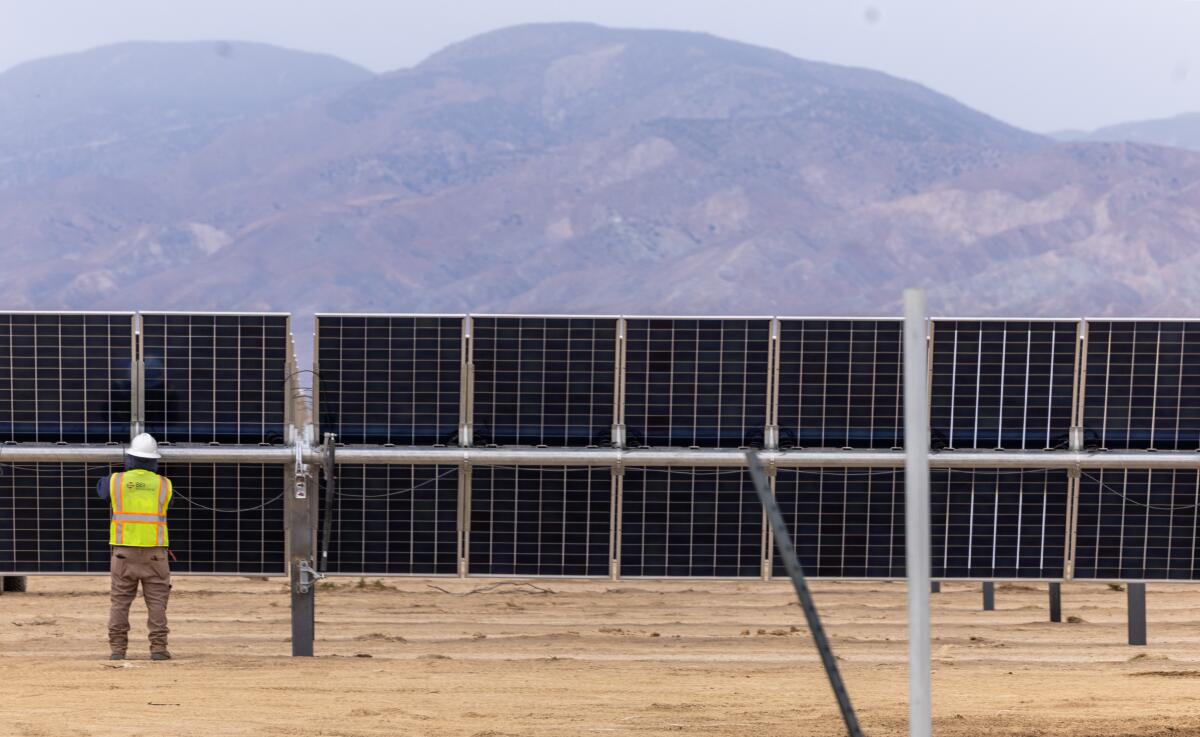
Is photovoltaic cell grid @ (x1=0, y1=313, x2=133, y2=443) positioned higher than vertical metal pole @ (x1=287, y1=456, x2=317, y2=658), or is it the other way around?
photovoltaic cell grid @ (x1=0, y1=313, x2=133, y2=443)

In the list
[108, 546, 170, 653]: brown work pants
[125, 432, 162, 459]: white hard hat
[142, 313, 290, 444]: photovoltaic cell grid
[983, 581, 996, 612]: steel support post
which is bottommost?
[983, 581, 996, 612]: steel support post

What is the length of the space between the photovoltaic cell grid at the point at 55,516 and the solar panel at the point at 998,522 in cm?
803

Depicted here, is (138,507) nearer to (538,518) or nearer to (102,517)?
(102,517)

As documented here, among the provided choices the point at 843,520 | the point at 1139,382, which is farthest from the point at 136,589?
the point at 1139,382

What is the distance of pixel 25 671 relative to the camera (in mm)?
14016

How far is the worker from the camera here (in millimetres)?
14820

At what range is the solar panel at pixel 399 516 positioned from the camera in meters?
15.6

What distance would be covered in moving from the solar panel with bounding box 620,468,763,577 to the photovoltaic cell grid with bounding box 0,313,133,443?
487 cm

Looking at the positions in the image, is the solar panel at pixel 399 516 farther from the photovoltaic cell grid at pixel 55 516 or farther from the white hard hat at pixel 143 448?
the photovoltaic cell grid at pixel 55 516

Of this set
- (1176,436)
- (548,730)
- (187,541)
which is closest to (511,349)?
(187,541)

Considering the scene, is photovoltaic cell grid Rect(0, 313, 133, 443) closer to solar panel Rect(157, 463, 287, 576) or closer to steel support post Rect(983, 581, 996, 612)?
solar panel Rect(157, 463, 287, 576)

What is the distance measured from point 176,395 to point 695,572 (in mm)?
5226

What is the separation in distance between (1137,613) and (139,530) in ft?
35.4

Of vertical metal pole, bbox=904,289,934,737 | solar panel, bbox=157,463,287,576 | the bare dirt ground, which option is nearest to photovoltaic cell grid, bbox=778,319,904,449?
the bare dirt ground
